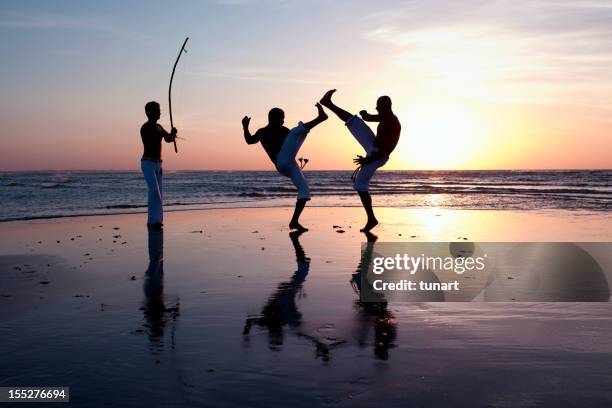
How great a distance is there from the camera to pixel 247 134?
11.1m

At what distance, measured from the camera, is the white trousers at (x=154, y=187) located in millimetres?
11570

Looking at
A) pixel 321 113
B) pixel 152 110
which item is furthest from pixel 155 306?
pixel 152 110

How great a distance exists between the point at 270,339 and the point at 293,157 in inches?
286

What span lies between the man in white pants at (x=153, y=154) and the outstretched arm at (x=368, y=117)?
392 cm

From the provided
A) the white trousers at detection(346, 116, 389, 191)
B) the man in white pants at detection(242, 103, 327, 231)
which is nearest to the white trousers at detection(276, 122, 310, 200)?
the man in white pants at detection(242, 103, 327, 231)

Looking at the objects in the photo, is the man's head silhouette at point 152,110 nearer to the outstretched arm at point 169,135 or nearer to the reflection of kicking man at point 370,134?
the outstretched arm at point 169,135

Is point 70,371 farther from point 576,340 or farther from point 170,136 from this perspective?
point 170,136

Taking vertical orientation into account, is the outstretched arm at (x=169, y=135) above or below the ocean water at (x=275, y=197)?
above

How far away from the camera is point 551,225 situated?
12.3 metres

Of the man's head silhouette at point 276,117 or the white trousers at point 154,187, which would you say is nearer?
the man's head silhouette at point 276,117

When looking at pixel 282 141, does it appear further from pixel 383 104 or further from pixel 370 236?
pixel 370 236

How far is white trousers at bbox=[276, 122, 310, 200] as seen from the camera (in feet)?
35.4

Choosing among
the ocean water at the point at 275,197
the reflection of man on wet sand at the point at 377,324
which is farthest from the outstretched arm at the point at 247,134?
the ocean water at the point at 275,197


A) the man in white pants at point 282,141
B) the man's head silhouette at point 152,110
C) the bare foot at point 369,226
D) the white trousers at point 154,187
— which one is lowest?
the bare foot at point 369,226
